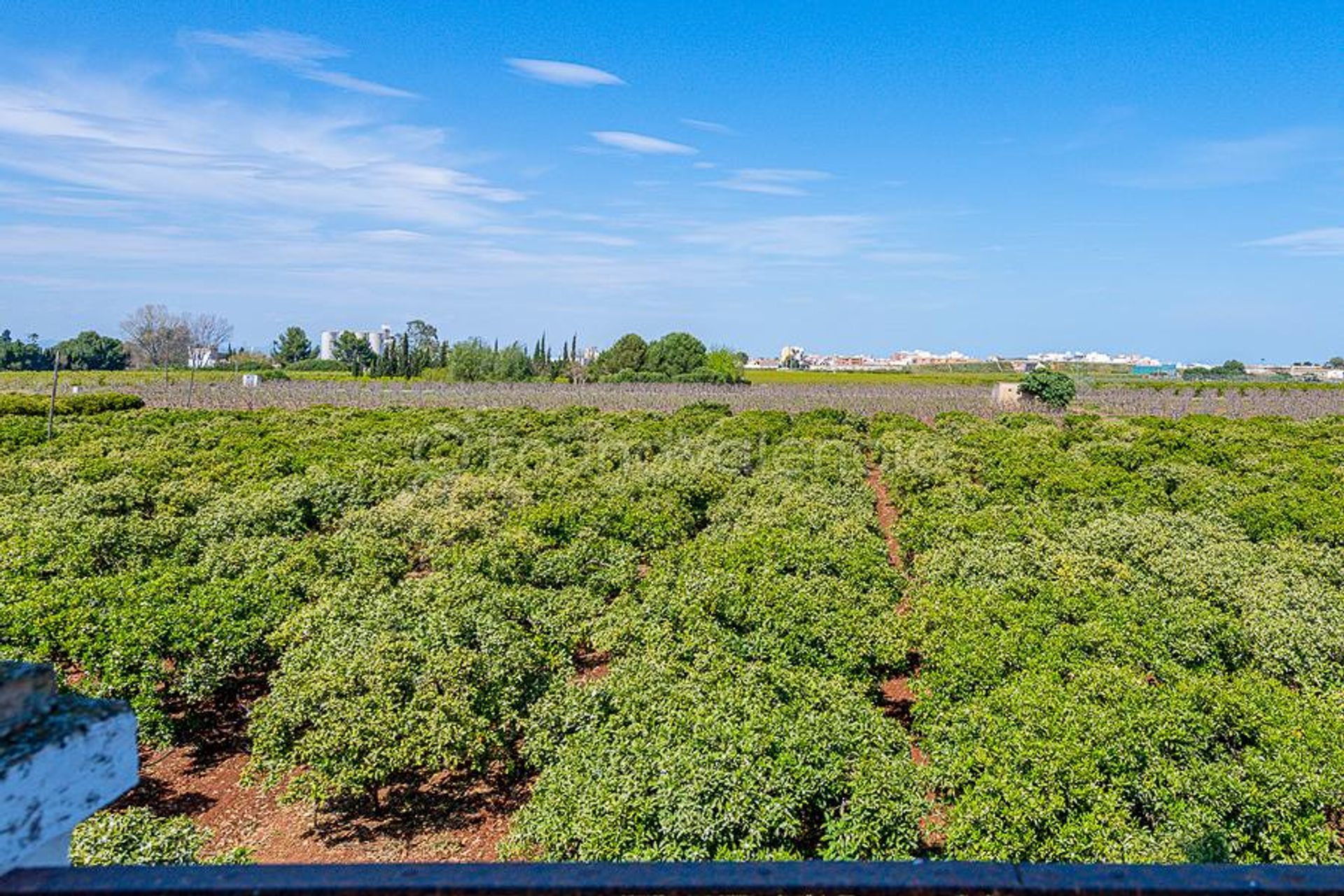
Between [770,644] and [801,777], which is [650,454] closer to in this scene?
[770,644]

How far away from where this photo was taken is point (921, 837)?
9.00 meters

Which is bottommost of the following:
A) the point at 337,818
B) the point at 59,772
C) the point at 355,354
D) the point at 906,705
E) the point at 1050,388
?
the point at 337,818

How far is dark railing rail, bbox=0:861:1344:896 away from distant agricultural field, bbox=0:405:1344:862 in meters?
6.91

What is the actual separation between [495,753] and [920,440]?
28030 millimetres

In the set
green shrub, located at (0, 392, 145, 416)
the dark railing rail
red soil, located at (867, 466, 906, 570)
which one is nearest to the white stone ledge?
the dark railing rail

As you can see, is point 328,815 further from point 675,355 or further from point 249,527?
point 675,355

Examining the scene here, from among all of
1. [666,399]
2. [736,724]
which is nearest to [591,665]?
[736,724]

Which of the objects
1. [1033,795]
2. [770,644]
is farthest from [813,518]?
[1033,795]

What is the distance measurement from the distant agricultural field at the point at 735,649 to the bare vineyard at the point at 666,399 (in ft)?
122

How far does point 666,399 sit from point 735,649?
5287cm

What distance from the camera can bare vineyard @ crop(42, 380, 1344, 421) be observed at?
6172 centimetres

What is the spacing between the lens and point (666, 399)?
65062mm

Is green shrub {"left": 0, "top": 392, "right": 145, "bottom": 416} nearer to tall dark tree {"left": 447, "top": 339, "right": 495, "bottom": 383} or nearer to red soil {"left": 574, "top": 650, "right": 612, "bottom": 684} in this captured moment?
tall dark tree {"left": 447, "top": 339, "right": 495, "bottom": 383}

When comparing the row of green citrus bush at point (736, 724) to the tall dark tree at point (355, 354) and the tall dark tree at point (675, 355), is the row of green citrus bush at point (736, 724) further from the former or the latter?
the tall dark tree at point (355, 354)
